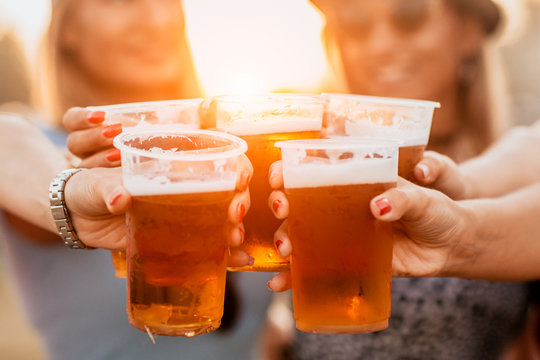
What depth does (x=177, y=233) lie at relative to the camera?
145 centimetres

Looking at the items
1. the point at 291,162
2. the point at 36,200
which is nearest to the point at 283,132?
the point at 291,162

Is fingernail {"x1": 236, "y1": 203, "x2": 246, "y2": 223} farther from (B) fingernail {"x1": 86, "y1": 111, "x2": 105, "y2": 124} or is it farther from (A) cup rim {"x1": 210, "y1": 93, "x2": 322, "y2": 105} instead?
(B) fingernail {"x1": 86, "y1": 111, "x2": 105, "y2": 124}

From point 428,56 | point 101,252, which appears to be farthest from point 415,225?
point 428,56

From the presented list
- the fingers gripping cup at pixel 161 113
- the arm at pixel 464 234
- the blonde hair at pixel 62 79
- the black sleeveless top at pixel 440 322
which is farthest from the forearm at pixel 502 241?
the blonde hair at pixel 62 79

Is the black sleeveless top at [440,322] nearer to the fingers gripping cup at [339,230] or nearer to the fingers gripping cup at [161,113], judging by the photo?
the fingers gripping cup at [339,230]

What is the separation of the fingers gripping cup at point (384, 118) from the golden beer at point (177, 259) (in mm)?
600

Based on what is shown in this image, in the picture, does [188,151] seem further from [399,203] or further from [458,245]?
[458,245]

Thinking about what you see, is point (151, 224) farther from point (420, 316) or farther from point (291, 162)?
point (420, 316)

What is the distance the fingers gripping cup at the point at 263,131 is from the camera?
68.6 inches

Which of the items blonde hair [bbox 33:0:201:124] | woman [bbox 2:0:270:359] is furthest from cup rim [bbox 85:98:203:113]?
blonde hair [bbox 33:0:201:124]

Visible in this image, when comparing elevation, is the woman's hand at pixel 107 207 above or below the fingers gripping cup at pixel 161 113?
below

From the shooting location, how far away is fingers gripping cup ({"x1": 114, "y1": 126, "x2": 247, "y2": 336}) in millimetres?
1432

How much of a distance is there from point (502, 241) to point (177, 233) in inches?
55.3

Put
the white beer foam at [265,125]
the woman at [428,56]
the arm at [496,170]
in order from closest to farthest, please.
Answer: the white beer foam at [265,125], the arm at [496,170], the woman at [428,56]
